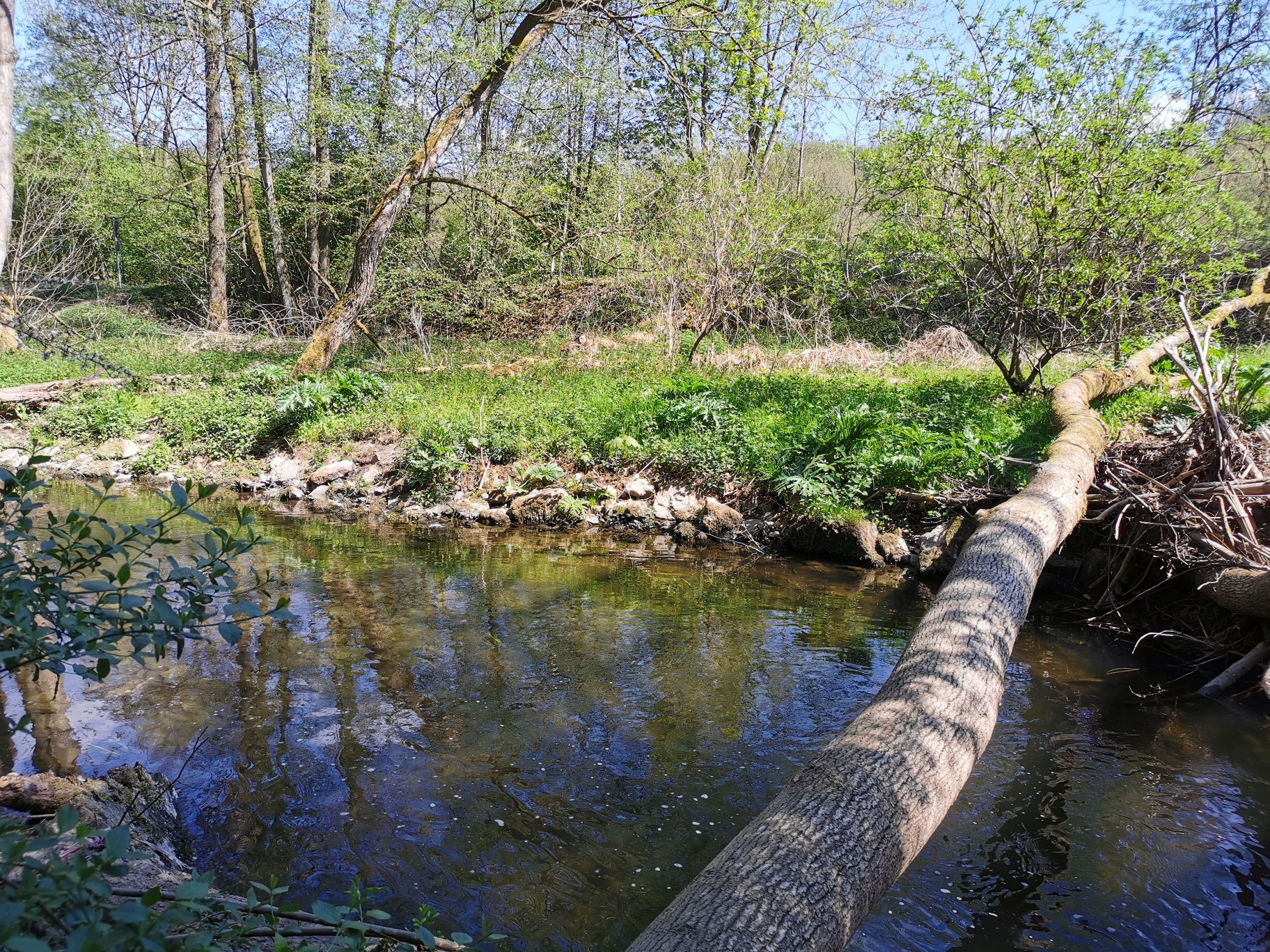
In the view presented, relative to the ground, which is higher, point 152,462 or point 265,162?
point 265,162

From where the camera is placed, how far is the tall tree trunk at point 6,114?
3.25m

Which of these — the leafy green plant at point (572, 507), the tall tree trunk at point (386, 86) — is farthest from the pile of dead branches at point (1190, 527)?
the tall tree trunk at point (386, 86)

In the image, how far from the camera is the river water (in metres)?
3.19

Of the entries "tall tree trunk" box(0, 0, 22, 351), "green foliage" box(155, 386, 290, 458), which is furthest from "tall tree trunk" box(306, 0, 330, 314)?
"tall tree trunk" box(0, 0, 22, 351)

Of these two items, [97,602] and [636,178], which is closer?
[97,602]

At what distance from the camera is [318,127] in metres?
18.3

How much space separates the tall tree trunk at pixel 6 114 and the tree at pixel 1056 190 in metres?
9.08

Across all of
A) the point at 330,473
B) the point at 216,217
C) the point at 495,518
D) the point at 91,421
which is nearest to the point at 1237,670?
the point at 495,518

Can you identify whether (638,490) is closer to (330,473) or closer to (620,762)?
(330,473)

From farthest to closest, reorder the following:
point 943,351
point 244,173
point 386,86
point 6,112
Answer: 1. point 244,173
2. point 386,86
3. point 943,351
4. point 6,112

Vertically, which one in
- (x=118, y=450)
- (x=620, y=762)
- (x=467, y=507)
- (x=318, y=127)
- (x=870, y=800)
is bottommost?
(x=620, y=762)

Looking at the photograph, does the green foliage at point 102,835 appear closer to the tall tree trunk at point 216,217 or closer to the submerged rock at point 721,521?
the submerged rock at point 721,521

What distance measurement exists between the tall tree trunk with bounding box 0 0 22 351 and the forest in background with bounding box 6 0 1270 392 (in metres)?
0.43

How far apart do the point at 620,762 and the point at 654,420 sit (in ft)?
20.8
